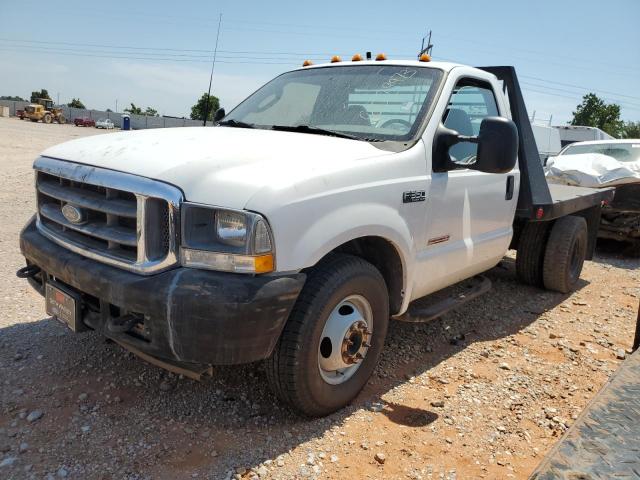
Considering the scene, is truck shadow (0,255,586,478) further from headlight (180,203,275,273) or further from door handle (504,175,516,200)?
door handle (504,175,516,200)

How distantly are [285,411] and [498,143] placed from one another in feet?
6.28

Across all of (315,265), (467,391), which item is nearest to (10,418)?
(315,265)

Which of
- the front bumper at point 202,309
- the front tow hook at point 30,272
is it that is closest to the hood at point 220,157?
the front bumper at point 202,309

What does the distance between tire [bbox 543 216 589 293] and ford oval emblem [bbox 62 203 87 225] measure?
4.46m

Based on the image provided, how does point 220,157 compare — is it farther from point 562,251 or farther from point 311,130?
point 562,251

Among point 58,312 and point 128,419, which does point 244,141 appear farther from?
point 128,419

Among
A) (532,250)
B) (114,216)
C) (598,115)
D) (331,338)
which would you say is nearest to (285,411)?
(331,338)

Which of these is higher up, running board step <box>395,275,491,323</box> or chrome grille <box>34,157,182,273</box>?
chrome grille <box>34,157,182,273</box>

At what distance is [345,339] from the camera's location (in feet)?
9.44

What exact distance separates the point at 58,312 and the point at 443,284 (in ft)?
8.08

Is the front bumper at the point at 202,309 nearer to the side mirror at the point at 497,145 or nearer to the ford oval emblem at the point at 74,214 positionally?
the ford oval emblem at the point at 74,214

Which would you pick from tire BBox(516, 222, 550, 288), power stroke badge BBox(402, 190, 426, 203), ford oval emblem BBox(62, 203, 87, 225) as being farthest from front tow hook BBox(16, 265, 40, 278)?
tire BBox(516, 222, 550, 288)

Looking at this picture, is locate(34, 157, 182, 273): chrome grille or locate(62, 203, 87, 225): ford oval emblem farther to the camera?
locate(62, 203, 87, 225): ford oval emblem

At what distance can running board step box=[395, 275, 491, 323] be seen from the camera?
3.54 metres
